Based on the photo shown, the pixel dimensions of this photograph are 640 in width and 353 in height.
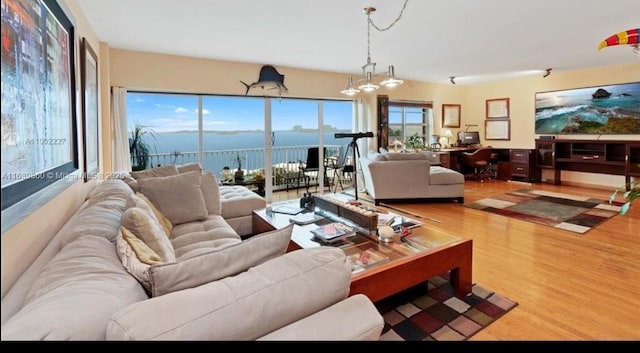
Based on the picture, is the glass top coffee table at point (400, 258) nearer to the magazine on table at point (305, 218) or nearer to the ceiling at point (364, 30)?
the magazine on table at point (305, 218)

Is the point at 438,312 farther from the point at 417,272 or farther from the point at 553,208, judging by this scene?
the point at 553,208

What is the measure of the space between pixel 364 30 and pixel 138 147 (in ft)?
10.9

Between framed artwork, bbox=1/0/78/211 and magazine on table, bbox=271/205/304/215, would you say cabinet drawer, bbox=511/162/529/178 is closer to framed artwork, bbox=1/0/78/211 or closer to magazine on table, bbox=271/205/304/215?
magazine on table, bbox=271/205/304/215

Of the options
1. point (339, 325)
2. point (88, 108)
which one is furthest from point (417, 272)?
point (88, 108)

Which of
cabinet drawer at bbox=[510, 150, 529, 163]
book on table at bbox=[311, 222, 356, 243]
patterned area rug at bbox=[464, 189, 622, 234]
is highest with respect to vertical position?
cabinet drawer at bbox=[510, 150, 529, 163]

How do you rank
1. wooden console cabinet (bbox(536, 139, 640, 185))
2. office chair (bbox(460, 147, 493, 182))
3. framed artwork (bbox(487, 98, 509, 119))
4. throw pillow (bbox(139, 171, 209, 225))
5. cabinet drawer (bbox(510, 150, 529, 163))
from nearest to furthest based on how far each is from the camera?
throw pillow (bbox(139, 171, 209, 225))
wooden console cabinet (bbox(536, 139, 640, 185))
cabinet drawer (bbox(510, 150, 529, 163))
office chair (bbox(460, 147, 493, 182))
framed artwork (bbox(487, 98, 509, 119))

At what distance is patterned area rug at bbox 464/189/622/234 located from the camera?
3834 mm

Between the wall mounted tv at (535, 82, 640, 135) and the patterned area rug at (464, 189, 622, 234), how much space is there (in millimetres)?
1564

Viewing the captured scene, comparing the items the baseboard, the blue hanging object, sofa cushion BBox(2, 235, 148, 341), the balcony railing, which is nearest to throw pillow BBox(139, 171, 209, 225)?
sofa cushion BBox(2, 235, 148, 341)

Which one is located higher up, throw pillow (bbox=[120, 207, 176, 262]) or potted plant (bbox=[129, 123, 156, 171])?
potted plant (bbox=[129, 123, 156, 171])

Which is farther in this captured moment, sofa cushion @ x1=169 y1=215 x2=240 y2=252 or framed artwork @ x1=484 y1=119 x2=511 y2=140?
framed artwork @ x1=484 y1=119 x2=511 y2=140

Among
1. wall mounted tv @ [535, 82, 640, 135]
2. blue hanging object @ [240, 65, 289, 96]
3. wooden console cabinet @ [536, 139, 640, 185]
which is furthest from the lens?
wall mounted tv @ [535, 82, 640, 135]

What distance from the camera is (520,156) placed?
6.69 m

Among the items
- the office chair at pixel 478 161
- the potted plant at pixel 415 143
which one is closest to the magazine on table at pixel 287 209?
the potted plant at pixel 415 143
